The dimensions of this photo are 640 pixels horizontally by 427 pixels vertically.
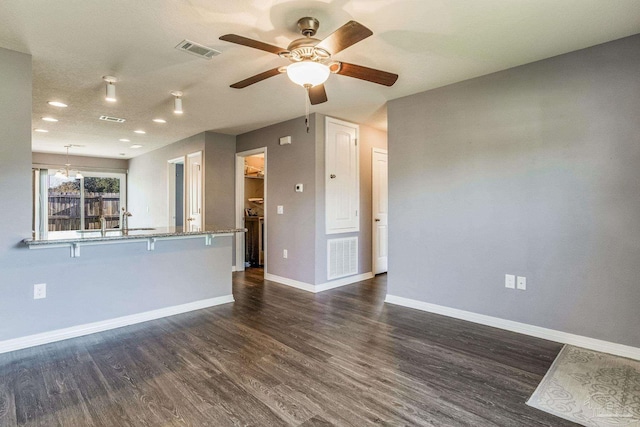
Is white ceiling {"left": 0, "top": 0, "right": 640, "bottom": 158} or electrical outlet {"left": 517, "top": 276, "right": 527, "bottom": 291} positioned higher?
white ceiling {"left": 0, "top": 0, "right": 640, "bottom": 158}

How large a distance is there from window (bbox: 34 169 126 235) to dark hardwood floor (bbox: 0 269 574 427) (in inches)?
270

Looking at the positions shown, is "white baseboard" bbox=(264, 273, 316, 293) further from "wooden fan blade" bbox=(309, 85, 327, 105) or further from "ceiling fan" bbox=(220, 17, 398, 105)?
"ceiling fan" bbox=(220, 17, 398, 105)

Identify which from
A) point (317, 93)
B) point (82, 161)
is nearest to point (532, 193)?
point (317, 93)

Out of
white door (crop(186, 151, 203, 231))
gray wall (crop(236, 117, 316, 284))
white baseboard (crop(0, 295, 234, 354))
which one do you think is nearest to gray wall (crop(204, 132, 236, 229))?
white door (crop(186, 151, 203, 231))

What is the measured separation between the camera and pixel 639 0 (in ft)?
6.82

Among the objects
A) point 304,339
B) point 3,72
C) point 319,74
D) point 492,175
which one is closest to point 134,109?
point 3,72

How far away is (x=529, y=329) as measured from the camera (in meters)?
3.03

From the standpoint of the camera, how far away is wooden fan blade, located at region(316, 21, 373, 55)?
69.9 inches

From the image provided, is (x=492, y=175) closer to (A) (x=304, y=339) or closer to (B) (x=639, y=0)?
(B) (x=639, y=0)

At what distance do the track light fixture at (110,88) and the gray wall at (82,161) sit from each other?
634cm

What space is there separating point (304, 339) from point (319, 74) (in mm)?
2175

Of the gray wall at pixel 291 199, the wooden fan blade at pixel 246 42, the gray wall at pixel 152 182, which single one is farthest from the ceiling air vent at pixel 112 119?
the wooden fan blade at pixel 246 42

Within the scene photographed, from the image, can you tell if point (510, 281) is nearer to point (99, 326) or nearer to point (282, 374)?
point (282, 374)

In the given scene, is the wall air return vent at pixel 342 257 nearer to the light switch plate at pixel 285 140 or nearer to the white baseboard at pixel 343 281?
the white baseboard at pixel 343 281
